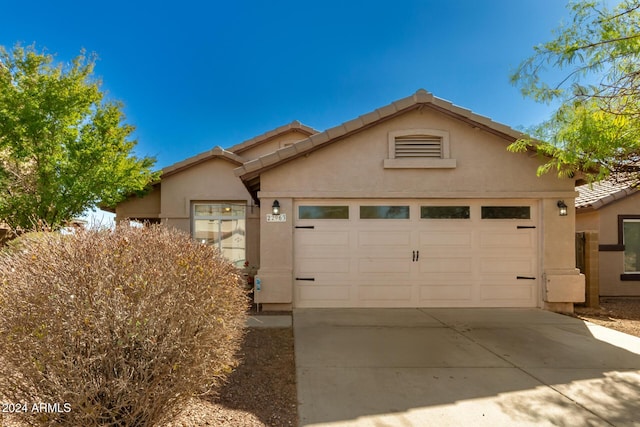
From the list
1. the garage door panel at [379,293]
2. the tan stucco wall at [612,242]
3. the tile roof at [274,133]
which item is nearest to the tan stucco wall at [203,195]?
the tile roof at [274,133]

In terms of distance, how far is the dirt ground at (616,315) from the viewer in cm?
666

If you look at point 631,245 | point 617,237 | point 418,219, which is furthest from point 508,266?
point 631,245

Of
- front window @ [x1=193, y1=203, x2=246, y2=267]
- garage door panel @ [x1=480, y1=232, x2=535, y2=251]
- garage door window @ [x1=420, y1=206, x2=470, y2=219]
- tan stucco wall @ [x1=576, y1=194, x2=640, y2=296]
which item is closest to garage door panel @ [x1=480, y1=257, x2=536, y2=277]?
garage door panel @ [x1=480, y1=232, x2=535, y2=251]

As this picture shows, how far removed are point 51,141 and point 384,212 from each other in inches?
329

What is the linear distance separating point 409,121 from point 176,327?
6791 mm

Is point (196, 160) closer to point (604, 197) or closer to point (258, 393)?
point (258, 393)

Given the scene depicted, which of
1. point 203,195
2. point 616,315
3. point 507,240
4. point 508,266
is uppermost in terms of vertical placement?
point 203,195

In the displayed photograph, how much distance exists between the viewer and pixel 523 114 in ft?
23.6

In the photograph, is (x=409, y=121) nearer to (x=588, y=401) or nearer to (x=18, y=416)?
(x=588, y=401)

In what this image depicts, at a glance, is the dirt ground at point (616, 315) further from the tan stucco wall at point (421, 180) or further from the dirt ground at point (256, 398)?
the dirt ground at point (256, 398)

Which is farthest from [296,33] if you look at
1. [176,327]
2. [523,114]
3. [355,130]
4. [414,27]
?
[176,327]

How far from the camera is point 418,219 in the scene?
7844 millimetres

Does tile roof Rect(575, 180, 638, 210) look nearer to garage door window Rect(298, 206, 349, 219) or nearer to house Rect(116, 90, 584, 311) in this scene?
house Rect(116, 90, 584, 311)

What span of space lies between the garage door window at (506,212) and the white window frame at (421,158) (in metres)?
1.34
